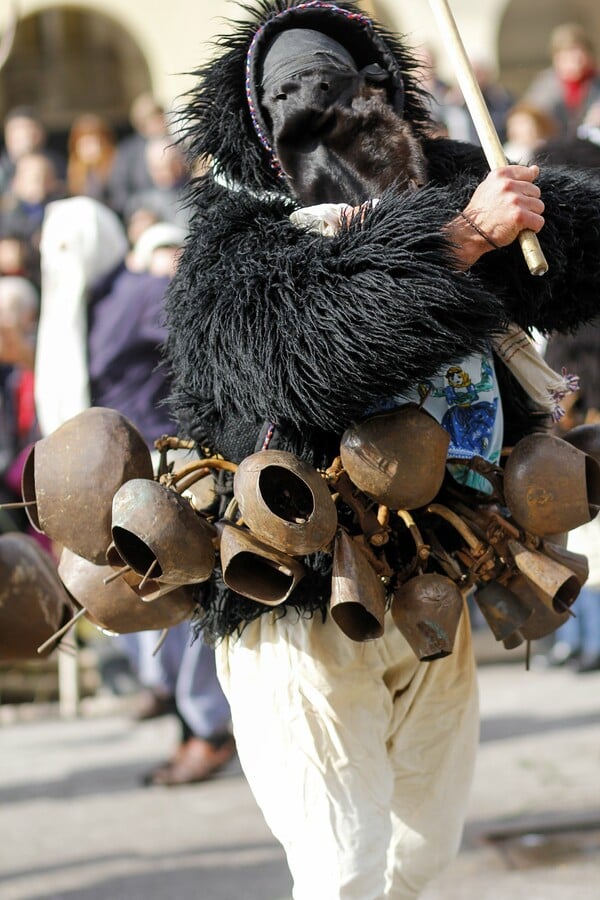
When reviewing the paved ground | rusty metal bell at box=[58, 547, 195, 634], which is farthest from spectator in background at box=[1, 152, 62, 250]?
rusty metal bell at box=[58, 547, 195, 634]

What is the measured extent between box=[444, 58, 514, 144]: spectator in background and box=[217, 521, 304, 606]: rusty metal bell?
4.99 meters

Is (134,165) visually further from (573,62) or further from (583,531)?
(583,531)

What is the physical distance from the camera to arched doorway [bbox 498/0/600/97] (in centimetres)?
1269

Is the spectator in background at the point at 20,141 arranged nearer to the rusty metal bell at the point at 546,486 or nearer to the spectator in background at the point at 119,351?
the spectator in background at the point at 119,351

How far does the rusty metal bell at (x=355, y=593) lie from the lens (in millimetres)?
2141

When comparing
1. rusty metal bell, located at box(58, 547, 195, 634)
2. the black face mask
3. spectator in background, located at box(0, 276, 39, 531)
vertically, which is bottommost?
spectator in background, located at box(0, 276, 39, 531)

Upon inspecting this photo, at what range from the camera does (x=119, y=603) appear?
2422mm

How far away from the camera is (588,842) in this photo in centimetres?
368

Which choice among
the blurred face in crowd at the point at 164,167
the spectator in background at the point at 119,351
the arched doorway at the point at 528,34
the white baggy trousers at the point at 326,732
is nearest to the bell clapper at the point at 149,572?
the white baggy trousers at the point at 326,732

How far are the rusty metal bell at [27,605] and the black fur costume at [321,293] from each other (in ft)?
1.39

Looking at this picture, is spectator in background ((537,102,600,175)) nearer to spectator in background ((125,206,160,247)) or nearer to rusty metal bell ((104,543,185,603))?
rusty metal bell ((104,543,185,603))

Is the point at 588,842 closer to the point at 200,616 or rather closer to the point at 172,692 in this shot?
the point at 200,616

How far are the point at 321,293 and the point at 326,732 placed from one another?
2.57 ft

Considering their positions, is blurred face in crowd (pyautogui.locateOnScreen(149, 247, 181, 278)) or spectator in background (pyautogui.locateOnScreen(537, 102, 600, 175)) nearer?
spectator in background (pyautogui.locateOnScreen(537, 102, 600, 175))
